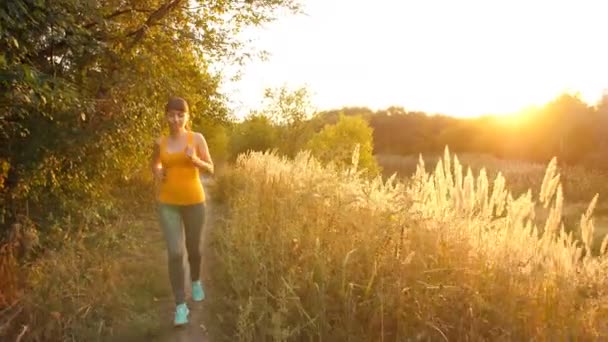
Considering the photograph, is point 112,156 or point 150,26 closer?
point 112,156

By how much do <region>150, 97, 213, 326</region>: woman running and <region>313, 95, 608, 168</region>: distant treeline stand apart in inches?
1186

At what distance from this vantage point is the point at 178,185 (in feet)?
17.8

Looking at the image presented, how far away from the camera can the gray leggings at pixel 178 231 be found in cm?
539

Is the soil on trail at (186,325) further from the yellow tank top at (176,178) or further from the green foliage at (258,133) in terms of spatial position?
the green foliage at (258,133)

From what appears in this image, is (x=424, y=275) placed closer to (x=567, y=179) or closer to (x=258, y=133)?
(x=567, y=179)

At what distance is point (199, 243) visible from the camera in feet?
19.0

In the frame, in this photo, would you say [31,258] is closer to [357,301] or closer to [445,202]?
[357,301]

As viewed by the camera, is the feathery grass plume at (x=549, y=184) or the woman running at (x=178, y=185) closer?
the feathery grass plume at (x=549, y=184)

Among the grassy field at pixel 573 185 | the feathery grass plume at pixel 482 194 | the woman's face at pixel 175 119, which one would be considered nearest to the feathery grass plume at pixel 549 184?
the feathery grass plume at pixel 482 194

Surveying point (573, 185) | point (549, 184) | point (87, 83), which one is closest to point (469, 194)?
point (549, 184)

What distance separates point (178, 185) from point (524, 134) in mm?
44850

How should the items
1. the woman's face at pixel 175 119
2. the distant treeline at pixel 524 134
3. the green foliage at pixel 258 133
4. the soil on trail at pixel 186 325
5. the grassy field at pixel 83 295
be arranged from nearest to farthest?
the grassy field at pixel 83 295 < the soil on trail at pixel 186 325 < the woman's face at pixel 175 119 < the green foliage at pixel 258 133 < the distant treeline at pixel 524 134

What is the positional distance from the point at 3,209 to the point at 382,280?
5.65m

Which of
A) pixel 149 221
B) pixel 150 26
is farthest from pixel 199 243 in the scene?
pixel 149 221
